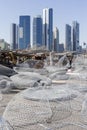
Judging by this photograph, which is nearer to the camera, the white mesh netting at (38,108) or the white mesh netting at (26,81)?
the white mesh netting at (38,108)

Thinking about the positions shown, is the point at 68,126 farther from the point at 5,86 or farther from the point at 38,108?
the point at 5,86

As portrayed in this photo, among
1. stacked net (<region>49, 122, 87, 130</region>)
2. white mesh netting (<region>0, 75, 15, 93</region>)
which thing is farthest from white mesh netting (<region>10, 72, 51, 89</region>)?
A: stacked net (<region>49, 122, 87, 130</region>)

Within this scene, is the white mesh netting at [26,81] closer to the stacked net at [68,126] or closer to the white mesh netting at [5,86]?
the white mesh netting at [5,86]

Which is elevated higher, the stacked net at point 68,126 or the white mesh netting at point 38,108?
the white mesh netting at point 38,108

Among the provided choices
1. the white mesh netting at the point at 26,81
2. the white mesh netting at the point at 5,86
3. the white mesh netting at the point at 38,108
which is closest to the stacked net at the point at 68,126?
the white mesh netting at the point at 38,108

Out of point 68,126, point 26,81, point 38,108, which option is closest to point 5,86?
point 26,81

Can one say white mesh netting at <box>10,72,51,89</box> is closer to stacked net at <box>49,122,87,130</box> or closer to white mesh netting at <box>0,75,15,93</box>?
white mesh netting at <box>0,75,15,93</box>

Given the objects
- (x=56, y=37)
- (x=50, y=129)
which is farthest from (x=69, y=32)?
(x=50, y=129)

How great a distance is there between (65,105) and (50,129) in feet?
4.56

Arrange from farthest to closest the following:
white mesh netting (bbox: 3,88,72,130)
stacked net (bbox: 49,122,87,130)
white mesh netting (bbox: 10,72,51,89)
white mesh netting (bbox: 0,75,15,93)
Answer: white mesh netting (bbox: 10,72,51,89) < white mesh netting (bbox: 0,75,15,93) < white mesh netting (bbox: 3,88,72,130) < stacked net (bbox: 49,122,87,130)

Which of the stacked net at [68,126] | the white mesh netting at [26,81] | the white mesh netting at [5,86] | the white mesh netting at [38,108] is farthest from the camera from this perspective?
the white mesh netting at [26,81]

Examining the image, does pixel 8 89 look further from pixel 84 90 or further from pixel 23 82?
pixel 84 90

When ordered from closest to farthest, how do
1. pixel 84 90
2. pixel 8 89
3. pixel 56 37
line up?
pixel 84 90 → pixel 8 89 → pixel 56 37

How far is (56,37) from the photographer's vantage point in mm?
64250
